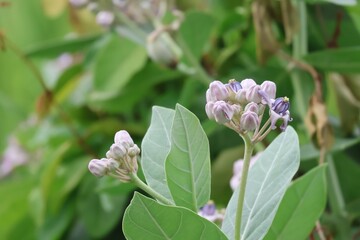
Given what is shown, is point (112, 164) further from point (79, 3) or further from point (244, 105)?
point (79, 3)

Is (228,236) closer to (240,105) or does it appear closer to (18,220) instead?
(240,105)

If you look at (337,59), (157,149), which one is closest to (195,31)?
(337,59)

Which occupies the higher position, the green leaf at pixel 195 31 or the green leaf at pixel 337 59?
the green leaf at pixel 195 31

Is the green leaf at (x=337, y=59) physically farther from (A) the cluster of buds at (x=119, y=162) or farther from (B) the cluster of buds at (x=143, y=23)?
(A) the cluster of buds at (x=119, y=162)

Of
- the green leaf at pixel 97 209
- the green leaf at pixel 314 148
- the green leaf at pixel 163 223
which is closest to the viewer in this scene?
the green leaf at pixel 163 223

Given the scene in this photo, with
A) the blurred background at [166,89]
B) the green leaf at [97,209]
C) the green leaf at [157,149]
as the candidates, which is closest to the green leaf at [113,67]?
the blurred background at [166,89]

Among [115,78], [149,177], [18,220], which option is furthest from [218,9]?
[149,177]

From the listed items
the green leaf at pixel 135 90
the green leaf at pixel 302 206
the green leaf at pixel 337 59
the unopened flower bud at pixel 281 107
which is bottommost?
the green leaf at pixel 135 90
